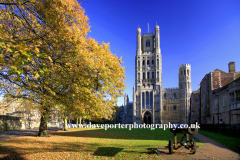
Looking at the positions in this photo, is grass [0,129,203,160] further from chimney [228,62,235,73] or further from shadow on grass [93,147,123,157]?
chimney [228,62,235,73]

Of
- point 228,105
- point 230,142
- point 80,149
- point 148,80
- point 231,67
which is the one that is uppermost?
point 148,80

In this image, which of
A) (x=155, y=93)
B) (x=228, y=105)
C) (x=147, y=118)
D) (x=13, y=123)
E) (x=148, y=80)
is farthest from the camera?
(x=148, y=80)

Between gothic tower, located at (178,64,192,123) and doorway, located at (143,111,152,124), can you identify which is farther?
doorway, located at (143,111,152,124)

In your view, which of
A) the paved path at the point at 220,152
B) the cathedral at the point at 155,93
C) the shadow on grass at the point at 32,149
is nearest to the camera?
the paved path at the point at 220,152

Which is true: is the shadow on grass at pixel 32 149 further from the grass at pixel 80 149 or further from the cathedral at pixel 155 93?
the cathedral at pixel 155 93

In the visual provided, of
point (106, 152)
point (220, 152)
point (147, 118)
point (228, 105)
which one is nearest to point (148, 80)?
point (147, 118)

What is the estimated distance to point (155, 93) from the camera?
70625mm

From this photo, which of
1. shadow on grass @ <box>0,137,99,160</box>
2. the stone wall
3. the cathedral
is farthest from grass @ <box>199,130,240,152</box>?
the cathedral

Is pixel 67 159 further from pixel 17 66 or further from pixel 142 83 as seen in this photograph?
pixel 142 83

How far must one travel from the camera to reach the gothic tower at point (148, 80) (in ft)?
228

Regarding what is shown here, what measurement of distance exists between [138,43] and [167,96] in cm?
2731

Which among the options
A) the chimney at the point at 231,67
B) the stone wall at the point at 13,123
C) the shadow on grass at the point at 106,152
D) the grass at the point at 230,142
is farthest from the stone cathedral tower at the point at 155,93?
the shadow on grass at the point at 106,152

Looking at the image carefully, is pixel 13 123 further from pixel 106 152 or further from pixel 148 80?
pixel 148 80

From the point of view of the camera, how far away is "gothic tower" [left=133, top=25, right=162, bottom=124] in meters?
69.6
